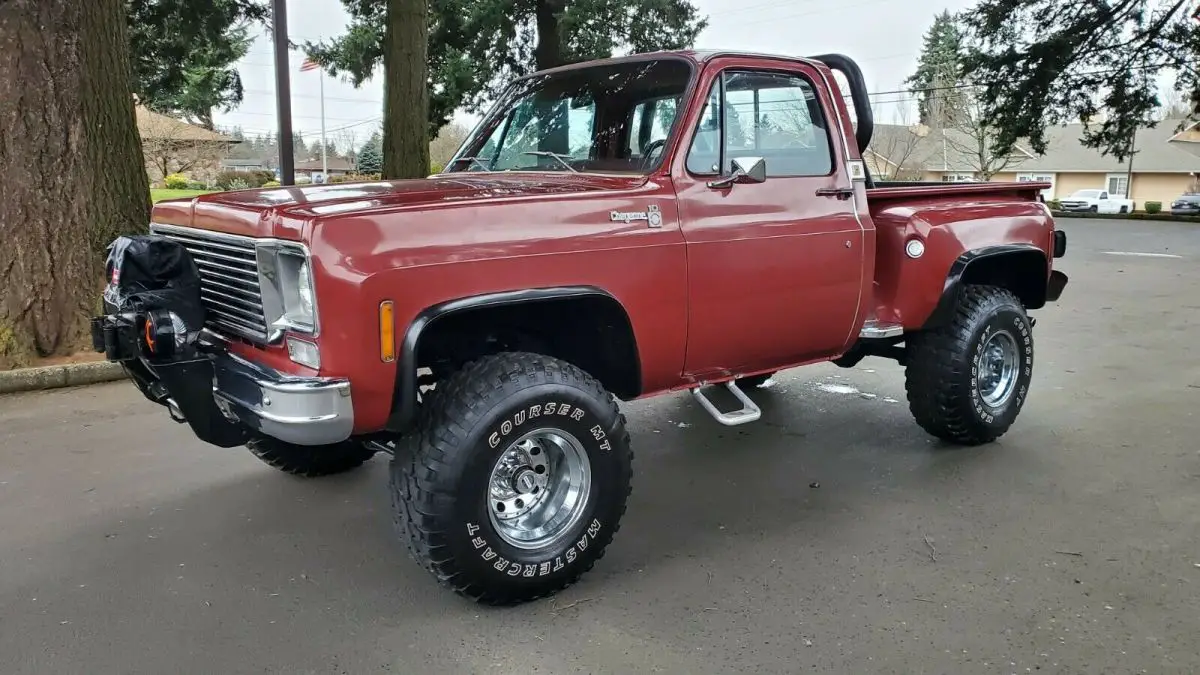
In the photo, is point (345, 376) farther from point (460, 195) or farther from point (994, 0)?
point (994, 0)

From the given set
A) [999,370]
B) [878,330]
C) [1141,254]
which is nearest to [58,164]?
[878,330]

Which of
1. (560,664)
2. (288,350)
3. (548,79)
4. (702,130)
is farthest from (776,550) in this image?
(548,79)

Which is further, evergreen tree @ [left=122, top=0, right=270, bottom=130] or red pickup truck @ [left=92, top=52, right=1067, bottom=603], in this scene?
evergreen tree @ [left=122, top=0, right=270, bottom=130]

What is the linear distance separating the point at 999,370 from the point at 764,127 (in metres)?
2.31

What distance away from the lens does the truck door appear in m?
3.84

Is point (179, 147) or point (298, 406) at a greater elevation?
point (179, 147)

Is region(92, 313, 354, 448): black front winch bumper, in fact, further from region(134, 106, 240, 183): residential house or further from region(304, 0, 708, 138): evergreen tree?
region(134, 106, 240, 183): residential house

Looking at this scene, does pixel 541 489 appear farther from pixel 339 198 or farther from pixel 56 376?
pixel 56 376

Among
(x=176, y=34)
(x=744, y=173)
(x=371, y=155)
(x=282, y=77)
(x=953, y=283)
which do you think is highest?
(x=176, y=34)

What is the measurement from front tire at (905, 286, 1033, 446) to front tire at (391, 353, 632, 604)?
2.25 meters

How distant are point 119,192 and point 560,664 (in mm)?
5874

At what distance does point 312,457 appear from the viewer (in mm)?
4617

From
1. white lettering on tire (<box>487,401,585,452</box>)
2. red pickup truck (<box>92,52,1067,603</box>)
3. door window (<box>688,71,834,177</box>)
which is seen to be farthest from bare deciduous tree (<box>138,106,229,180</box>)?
white lettering on tire (<box>487,401,585,452</box>)

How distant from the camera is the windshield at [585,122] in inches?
159
